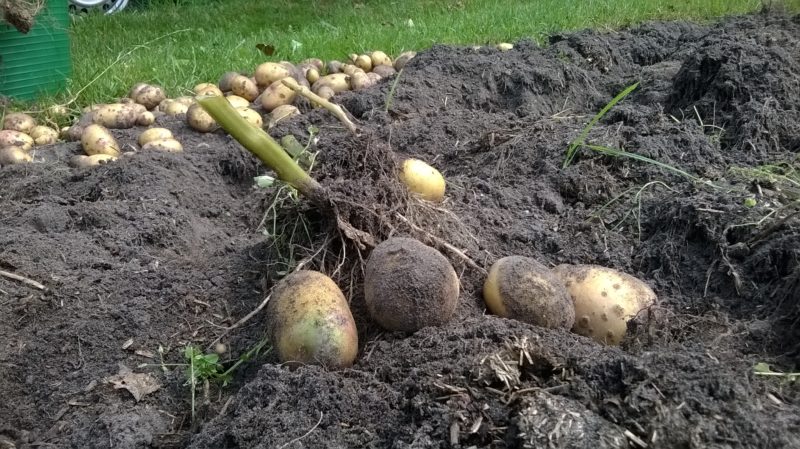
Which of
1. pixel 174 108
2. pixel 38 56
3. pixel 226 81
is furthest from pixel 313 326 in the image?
pixel 38 56

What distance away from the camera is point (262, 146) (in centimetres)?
252

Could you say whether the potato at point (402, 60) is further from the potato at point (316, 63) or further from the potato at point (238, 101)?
the potato at point (238, 101)

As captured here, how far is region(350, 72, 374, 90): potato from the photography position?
539 centimetres

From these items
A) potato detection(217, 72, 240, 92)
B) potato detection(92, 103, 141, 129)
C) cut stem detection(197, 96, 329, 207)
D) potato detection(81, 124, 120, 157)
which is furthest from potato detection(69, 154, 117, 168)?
cut stem detection(197, 96, 329, 207)

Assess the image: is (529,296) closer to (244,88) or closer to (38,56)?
(244,88)

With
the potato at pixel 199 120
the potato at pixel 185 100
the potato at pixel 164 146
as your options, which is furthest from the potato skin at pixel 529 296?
the potato at pixel 185 100

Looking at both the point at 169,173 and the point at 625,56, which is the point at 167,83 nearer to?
the point at 169,173

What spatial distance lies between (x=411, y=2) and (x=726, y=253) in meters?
7.44

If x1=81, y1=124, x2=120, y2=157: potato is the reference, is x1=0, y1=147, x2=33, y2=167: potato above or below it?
below

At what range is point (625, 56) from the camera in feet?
20.7

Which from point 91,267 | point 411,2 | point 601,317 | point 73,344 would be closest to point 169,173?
point 91,267

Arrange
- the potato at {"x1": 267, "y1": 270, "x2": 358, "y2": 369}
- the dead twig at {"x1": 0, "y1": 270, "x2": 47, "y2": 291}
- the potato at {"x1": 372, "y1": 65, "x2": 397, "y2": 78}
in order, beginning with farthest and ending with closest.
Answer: the potato at {"x1": 372, "y1": 65, "x2": 397, "y2": 78}
the dead twig at {"x1": 0, "y1": 270, "x2": 47, "y2": 291}
the potato at {"x1": 267, "y1": 270, "x2": 358, "y2": 369}

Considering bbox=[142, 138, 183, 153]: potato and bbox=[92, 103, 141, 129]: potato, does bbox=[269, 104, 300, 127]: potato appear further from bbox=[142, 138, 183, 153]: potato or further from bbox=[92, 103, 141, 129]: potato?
bbox=[92, 103, 141, 129]: potato

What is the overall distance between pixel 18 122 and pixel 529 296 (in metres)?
3.80
